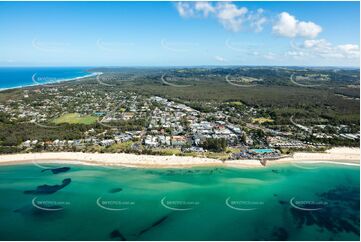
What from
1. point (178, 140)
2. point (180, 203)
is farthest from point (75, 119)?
point (180, 203)

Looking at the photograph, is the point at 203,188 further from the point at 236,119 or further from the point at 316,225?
the point at 236,119

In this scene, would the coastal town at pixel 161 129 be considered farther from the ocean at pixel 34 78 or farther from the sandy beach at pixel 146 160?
the ocean at pixel 34 78

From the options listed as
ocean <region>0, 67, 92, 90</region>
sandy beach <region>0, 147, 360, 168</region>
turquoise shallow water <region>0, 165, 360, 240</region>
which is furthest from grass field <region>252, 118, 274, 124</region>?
ocean <region>0, 67, 92, 90</region>

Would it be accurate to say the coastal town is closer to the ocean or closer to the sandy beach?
the sandy beach

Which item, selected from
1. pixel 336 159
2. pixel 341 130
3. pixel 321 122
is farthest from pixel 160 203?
pixel 321 122

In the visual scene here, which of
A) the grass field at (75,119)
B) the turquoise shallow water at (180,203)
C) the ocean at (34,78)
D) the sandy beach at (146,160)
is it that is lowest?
the turquoise shallow water at (180,203)

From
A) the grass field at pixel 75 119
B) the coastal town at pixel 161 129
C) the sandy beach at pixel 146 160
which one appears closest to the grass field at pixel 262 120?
the coastal town at pixel 161 129

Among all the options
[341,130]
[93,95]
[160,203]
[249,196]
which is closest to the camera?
[160,203]
